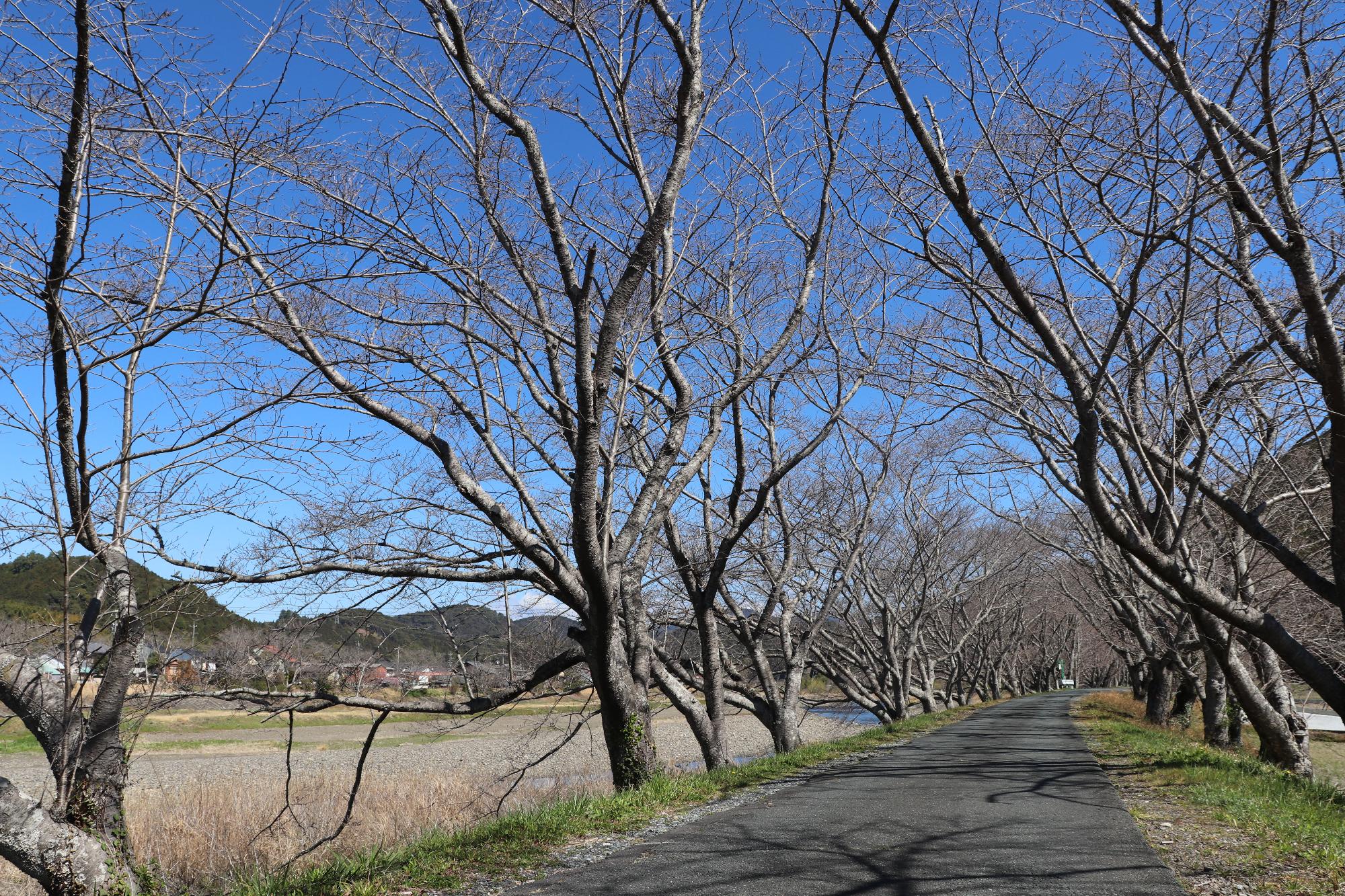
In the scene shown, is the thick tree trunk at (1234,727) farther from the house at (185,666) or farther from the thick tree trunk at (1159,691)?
the house at (185,666)

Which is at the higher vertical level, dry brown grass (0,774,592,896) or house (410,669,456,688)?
house (410,669,456,688)

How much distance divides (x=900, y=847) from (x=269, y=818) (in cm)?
1089

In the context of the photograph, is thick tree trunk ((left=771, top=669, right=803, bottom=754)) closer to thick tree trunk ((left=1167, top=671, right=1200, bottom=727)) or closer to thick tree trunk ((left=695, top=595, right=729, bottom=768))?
thick tree trunk ((left=695, top=595, right=729, bottom=768))

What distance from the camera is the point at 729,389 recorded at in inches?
380

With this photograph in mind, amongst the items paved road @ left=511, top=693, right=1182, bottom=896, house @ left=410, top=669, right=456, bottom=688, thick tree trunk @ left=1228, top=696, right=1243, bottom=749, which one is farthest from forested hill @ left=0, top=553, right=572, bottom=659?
thick tree trunk @ left=1228, top=696, right=1243, bottom=749

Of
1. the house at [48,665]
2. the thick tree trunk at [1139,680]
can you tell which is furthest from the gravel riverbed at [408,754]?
the thick tree trunk at [1139,680]

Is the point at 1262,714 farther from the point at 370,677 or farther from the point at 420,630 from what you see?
the point at 370,677

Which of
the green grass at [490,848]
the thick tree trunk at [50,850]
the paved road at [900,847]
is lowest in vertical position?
the paved road at [900,847]

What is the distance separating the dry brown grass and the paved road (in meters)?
3.44

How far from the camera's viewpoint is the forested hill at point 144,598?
15.4 feet

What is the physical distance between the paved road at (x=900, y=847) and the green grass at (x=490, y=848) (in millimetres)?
491

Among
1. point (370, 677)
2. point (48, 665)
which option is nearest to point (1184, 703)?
point (370, 677)

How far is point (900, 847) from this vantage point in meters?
5.49

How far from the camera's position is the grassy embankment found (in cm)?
518
